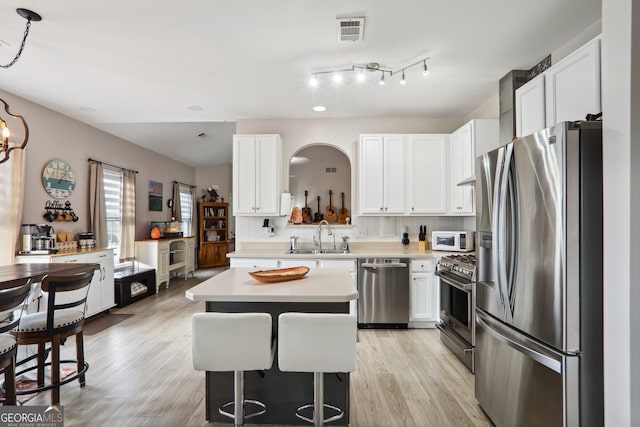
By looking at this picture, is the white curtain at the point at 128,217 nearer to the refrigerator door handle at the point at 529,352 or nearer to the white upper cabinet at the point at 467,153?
the white upper cabinet at the point at 467,153

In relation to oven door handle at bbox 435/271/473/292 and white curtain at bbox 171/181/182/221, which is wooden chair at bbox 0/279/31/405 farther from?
white curtain at bbox 171/181/182/221

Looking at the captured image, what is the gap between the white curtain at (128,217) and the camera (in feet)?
19.5

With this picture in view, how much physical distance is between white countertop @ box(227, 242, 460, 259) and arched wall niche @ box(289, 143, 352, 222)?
36.9 inches

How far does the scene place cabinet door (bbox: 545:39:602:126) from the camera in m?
1.88

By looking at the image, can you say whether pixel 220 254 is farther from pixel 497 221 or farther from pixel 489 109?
pixel 497 221

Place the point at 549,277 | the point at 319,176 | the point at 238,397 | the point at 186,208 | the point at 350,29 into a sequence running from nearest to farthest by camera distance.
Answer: the point at 549,277 < the point at 238,397 < the point at 350,29 < the point at 319,176 < the point at 186,208

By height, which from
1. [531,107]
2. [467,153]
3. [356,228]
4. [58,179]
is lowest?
[356,228]

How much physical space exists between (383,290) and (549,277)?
8.06 feet

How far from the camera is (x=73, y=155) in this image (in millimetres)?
4812

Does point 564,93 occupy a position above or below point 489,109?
below

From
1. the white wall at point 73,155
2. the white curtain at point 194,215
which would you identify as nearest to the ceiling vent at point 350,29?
the white wall at point 73,155

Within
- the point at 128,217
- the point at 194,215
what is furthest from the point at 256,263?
the point at 194,215

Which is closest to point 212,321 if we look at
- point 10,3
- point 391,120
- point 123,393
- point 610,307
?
point 123,393

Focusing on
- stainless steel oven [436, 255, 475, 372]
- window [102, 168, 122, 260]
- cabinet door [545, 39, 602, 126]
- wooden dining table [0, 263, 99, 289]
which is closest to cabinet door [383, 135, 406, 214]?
stainless steel oven [436, 255, 475, 372]
